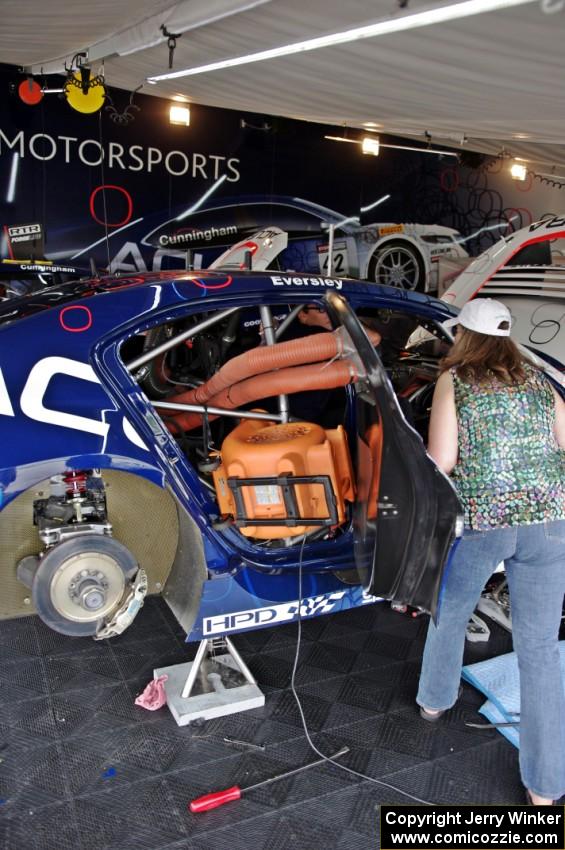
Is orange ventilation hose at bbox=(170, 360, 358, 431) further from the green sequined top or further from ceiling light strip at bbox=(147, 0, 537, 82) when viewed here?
ceiling light strip at bbox=(147, 0, 537, 82)

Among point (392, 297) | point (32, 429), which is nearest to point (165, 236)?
point (392, 297)

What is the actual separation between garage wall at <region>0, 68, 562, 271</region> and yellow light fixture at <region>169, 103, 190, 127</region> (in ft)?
0.33

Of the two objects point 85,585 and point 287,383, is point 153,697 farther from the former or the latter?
point 287,383

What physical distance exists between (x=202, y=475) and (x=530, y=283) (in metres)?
3.44

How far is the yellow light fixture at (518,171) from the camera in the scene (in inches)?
464

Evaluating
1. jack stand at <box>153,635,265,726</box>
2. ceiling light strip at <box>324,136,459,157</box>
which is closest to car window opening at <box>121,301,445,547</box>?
jack stand at <box>153,635,265,726</box>

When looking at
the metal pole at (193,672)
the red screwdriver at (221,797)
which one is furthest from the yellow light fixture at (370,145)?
the red screwdriver at (221,797)

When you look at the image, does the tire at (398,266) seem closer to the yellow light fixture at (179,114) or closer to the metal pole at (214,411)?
the yellow light fixture at (179,114)

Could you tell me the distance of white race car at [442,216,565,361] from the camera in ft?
16.5

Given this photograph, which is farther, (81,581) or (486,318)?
Answer: (81,581)

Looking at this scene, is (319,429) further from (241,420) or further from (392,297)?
(392,297)

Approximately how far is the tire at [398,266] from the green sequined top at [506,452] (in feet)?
27.5

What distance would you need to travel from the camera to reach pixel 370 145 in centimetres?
1030

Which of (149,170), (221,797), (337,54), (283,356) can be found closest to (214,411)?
(283,356)
